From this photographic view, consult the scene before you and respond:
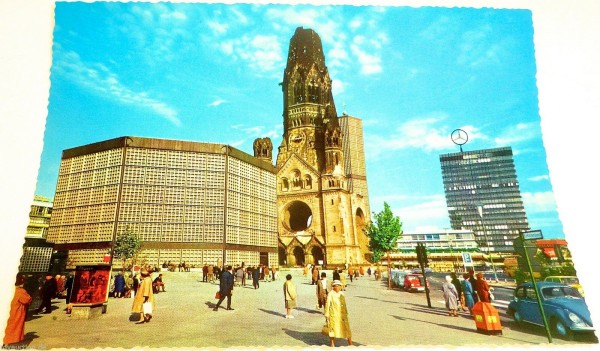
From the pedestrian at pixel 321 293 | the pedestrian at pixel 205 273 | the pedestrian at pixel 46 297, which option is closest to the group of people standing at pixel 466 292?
the pedestrian at pixel 321 293

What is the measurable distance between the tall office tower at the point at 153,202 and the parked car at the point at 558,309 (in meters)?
17.6

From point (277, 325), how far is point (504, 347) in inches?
194

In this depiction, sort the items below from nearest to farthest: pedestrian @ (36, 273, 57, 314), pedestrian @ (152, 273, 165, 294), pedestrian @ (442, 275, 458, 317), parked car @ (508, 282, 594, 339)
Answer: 1. parked car @ (508, 282, 594, 339)
2. pedestrian @ (442, 275, 458, 317)
3. pedestrian @ (36, 273, 57, 314)
4. pedestrian @ (152, 273, 165, 294)

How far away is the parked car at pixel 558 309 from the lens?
20.5 ft

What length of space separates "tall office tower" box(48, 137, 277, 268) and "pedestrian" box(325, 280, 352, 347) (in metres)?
16.4

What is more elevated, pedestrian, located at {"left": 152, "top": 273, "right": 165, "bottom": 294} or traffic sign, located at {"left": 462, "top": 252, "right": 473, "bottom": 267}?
traffic sign, located at {"left": 462, "top": 252, "right": 473, "bottom": 267}

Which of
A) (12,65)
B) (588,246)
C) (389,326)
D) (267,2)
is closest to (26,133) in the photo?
(12,65)

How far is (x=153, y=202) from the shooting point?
20000 millimetres

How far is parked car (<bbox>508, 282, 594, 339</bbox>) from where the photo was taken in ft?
20.5

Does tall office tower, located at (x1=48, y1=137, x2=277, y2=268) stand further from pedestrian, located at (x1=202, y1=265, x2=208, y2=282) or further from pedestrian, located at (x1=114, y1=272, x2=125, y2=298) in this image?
pedestrian, located at (x1=114, y1=272, x2=125, y2=298)

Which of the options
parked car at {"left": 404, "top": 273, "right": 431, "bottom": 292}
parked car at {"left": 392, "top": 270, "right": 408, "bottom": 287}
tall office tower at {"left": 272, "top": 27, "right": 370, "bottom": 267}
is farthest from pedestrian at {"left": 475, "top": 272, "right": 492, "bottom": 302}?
tall office tower at {"left": 272, "top": 27, "right": 370, "bottom": 267}

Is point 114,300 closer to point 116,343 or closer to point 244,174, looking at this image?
point 116,343

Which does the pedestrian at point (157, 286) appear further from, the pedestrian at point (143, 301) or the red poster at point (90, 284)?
the pedestrian at point (143, 301)

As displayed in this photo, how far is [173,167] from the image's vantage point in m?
20.9
